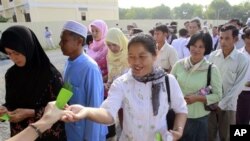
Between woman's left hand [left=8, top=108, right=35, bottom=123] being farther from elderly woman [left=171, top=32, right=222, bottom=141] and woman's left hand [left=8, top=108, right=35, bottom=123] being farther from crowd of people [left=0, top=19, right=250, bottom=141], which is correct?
elderly woman [left=171, top=32, right=222, bottom=141]

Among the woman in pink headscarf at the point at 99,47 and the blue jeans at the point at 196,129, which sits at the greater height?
the woman in pink headscarf at the point at 99,47

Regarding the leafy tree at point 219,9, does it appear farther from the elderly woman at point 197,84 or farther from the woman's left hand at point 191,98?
the woman's left hand at point 191,98

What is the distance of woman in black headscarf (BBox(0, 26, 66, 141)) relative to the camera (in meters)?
1.92

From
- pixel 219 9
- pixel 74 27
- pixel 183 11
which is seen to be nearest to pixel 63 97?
pixel 74 27

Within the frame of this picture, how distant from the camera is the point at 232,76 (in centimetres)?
317

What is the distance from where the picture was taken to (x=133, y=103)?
5.77ft

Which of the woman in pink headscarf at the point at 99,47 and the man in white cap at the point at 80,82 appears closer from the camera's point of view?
the man in white cap at the point at 80,82

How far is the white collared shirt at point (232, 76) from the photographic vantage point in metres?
3.14

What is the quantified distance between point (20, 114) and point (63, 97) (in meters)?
0.65

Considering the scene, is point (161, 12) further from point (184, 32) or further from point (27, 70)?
point (27, 70)

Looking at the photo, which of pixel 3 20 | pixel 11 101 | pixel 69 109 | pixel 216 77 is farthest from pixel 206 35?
pixel 3 20

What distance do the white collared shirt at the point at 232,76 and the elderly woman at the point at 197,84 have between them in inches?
21.0

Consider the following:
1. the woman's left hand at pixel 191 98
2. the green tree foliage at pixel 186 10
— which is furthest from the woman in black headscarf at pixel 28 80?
the green tree foliage at pixel 186 10

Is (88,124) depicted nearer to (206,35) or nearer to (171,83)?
(171,83)
